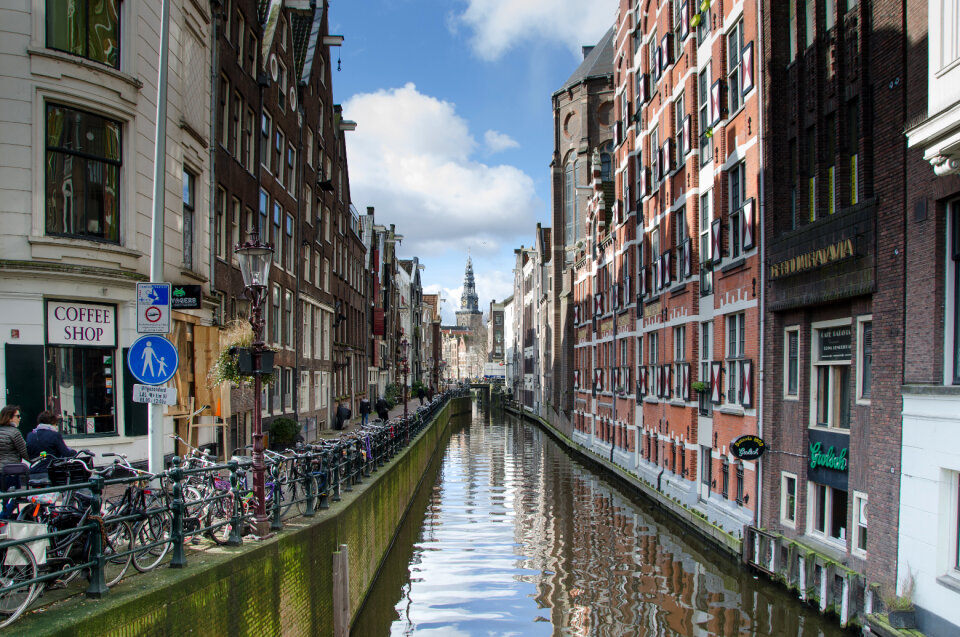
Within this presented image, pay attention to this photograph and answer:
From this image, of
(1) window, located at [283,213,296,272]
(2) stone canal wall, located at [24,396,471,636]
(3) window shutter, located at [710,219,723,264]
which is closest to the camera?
(2) stone canal wall, located at [24,396,471,636]

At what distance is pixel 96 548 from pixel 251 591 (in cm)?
257

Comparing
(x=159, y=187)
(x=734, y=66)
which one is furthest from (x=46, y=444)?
(x=734, y=66)

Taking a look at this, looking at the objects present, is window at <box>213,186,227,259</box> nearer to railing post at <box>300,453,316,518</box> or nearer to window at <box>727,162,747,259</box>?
railing post at <box>300,453,316,518</box>

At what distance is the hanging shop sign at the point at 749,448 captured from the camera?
1675 cm

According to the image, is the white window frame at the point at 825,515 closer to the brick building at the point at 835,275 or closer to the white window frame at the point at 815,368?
the brick building at the point at 835,275

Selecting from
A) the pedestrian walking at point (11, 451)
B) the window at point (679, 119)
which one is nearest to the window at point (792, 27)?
the window at point (679, 119)

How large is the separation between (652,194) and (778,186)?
1125cm

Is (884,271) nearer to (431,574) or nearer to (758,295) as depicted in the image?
(758,295)

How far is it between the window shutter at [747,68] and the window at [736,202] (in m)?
1.84

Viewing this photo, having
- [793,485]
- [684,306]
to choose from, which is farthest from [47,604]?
[684,306]

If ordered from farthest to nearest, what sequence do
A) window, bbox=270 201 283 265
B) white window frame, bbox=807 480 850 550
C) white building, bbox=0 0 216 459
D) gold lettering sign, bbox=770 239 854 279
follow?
window, bbox=270 201 283 265 < white window frame, bbox=807 480 850 550 < gold lettering sign, bbox=770 239 854 279 < white building, bbox=0 0 216 459

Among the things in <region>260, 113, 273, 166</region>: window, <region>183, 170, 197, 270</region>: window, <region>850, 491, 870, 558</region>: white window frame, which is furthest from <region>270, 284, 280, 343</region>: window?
<region>850, 491, 870, 558</region>: white window frame

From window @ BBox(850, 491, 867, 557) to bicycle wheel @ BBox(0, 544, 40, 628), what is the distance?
474 inches

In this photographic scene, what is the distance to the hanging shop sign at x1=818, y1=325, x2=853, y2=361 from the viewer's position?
14.4 m
